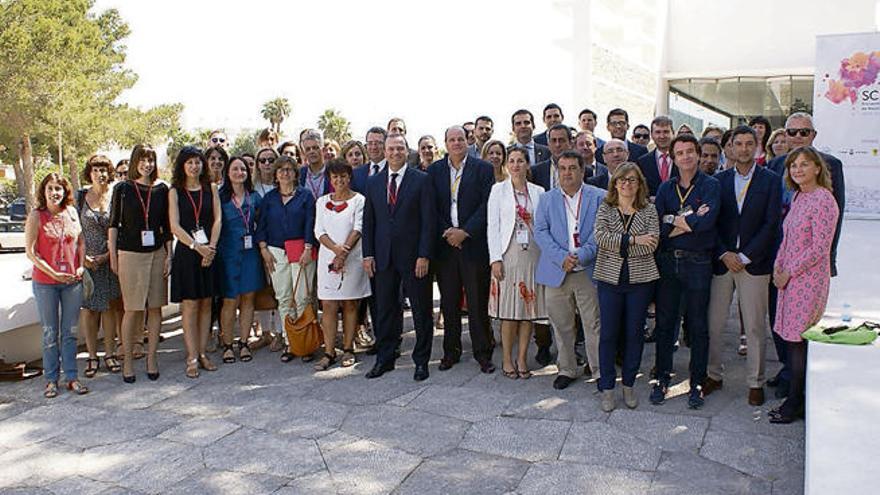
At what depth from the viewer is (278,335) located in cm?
626

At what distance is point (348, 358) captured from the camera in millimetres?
5699

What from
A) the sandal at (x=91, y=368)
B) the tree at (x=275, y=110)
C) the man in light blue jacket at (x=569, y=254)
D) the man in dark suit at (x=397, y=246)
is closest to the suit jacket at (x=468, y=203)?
the man in dark suit at (x=397, y=246)

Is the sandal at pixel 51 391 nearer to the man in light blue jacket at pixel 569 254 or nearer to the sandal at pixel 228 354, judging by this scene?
the sandal at pixel 228 354

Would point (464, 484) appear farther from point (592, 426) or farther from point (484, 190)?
point (484, 190)

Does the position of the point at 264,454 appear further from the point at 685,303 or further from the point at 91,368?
the point at 685,303

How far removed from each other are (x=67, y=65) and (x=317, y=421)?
27715 mm

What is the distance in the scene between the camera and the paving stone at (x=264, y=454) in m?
3.72

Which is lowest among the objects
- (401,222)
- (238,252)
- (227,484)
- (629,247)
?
(227,484)

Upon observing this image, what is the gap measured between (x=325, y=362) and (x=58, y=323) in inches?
74.7

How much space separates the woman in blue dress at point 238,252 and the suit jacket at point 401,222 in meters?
1.10

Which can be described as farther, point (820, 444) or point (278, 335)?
point (278, 335)

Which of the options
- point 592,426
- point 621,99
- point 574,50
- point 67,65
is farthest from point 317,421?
point 67,65

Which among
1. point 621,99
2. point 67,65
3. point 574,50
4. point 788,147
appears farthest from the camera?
point 67,65

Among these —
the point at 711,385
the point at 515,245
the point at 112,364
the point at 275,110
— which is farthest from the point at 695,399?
the point at 275,110
